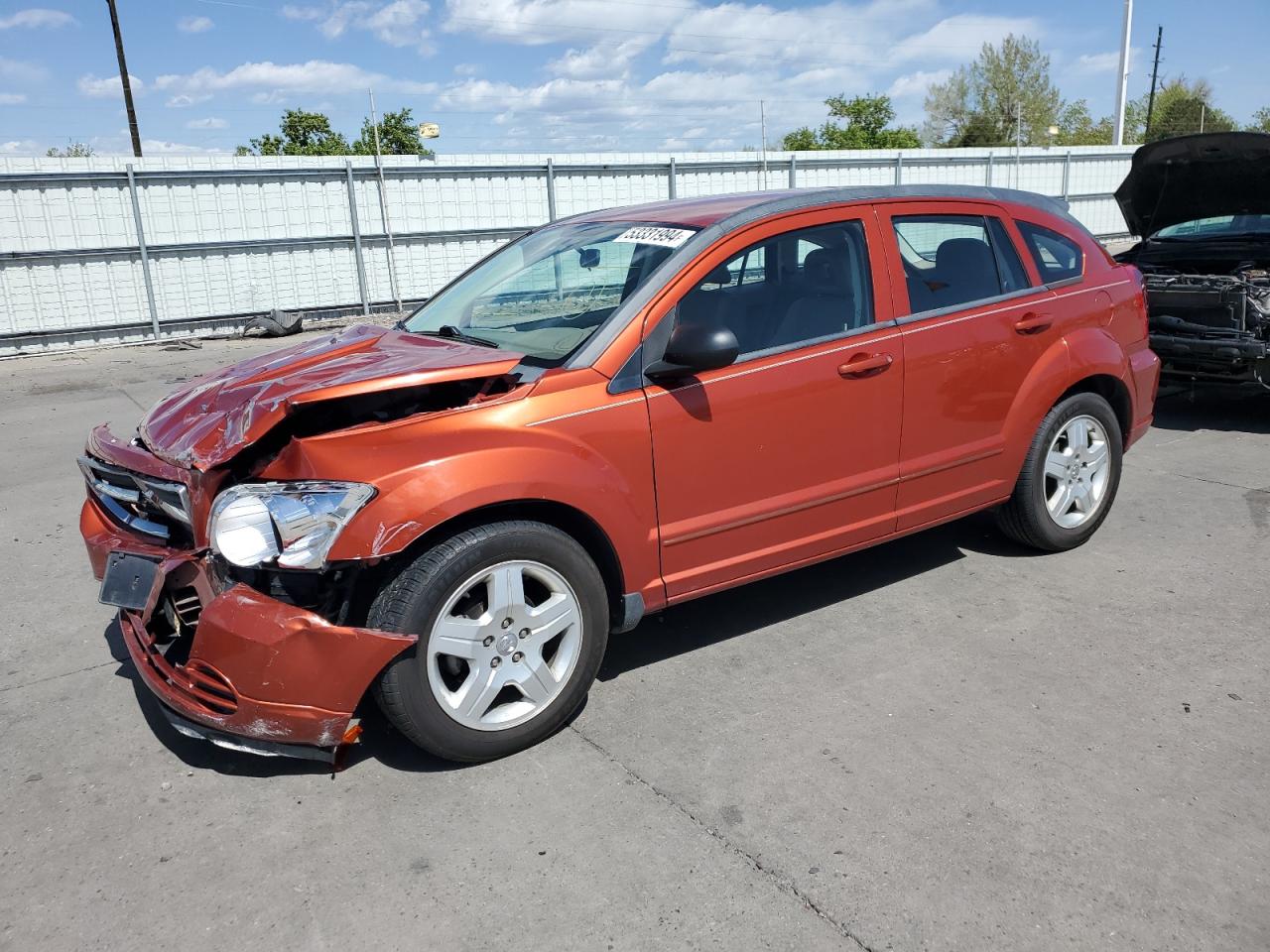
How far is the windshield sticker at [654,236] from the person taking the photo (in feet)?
12.3

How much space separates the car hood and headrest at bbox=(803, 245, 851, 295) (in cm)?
469

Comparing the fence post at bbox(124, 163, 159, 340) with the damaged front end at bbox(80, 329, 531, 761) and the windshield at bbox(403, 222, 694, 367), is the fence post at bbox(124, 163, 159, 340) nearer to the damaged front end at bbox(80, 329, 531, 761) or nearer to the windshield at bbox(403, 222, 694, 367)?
the windshield at bbox(403, 222, 694, 367)

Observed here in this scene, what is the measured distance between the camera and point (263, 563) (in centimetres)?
291

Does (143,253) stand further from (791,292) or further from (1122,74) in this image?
(1122,74)

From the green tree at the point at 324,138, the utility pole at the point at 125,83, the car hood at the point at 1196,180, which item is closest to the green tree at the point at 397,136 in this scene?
the green tree at the point at 324,138

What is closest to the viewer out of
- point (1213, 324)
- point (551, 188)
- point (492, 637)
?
point (492, 637)

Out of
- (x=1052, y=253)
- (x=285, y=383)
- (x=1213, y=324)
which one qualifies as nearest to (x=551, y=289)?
(x=285, y=383)

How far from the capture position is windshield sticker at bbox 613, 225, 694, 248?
3756 millimetres

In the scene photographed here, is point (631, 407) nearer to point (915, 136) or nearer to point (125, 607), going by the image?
point (125, 607)

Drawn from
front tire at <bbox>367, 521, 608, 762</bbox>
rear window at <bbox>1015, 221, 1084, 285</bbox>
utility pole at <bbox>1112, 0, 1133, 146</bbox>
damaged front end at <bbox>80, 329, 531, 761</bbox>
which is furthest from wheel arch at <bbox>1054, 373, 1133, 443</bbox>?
utility pole at <bbox>1112, 0, 1133, 146</bbox>

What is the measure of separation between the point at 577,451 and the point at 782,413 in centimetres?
87

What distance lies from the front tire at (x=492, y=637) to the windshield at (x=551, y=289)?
735mm

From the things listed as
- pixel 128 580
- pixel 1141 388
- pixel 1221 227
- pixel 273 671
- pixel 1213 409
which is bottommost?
pixel 1213 409

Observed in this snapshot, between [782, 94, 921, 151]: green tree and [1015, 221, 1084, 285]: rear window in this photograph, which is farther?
[782, 94, 921, 151]: green tree
